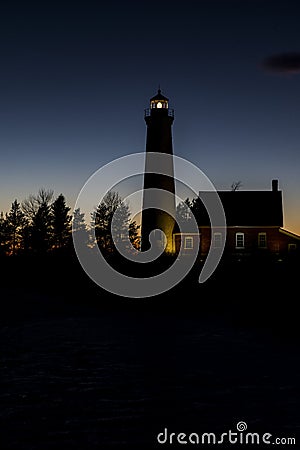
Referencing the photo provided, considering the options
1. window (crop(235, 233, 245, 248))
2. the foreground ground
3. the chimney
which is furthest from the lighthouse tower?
the foreground ground

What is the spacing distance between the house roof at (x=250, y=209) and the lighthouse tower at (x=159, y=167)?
5.50 metres

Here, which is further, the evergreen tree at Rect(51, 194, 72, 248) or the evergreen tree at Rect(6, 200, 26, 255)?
the evergreen tree at Rect(6, 200, 26, 255)

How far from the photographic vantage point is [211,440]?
10.7 meters

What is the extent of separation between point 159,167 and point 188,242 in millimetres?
7648

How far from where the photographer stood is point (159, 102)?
160 ft

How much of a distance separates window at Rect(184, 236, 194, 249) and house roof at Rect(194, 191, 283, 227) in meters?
1.77

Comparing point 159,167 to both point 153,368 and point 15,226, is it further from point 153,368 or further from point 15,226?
point 15,226

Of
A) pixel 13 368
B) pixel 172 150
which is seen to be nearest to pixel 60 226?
pixel 172 150

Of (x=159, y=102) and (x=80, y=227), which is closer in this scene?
(x=159, y=102)

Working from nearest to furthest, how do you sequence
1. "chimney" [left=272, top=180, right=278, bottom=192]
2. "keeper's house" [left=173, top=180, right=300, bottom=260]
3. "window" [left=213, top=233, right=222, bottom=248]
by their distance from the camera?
"keeper's house" [left=173, top=180, right=300, bottom=260] → "window" [left=213, top=233, right=222, bottom=248] → "chimney" [left=272, top=180, right=278, bottom=192]

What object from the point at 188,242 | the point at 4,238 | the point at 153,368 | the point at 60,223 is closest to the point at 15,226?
the point at 4,238

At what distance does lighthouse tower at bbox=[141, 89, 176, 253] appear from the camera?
159 ft

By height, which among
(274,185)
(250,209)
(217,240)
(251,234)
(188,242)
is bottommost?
(188,242)

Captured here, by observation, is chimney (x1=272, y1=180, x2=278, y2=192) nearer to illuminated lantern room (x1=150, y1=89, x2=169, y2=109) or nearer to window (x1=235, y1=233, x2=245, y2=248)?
window (x1=235, y1=233, x2=245, y2=248)
